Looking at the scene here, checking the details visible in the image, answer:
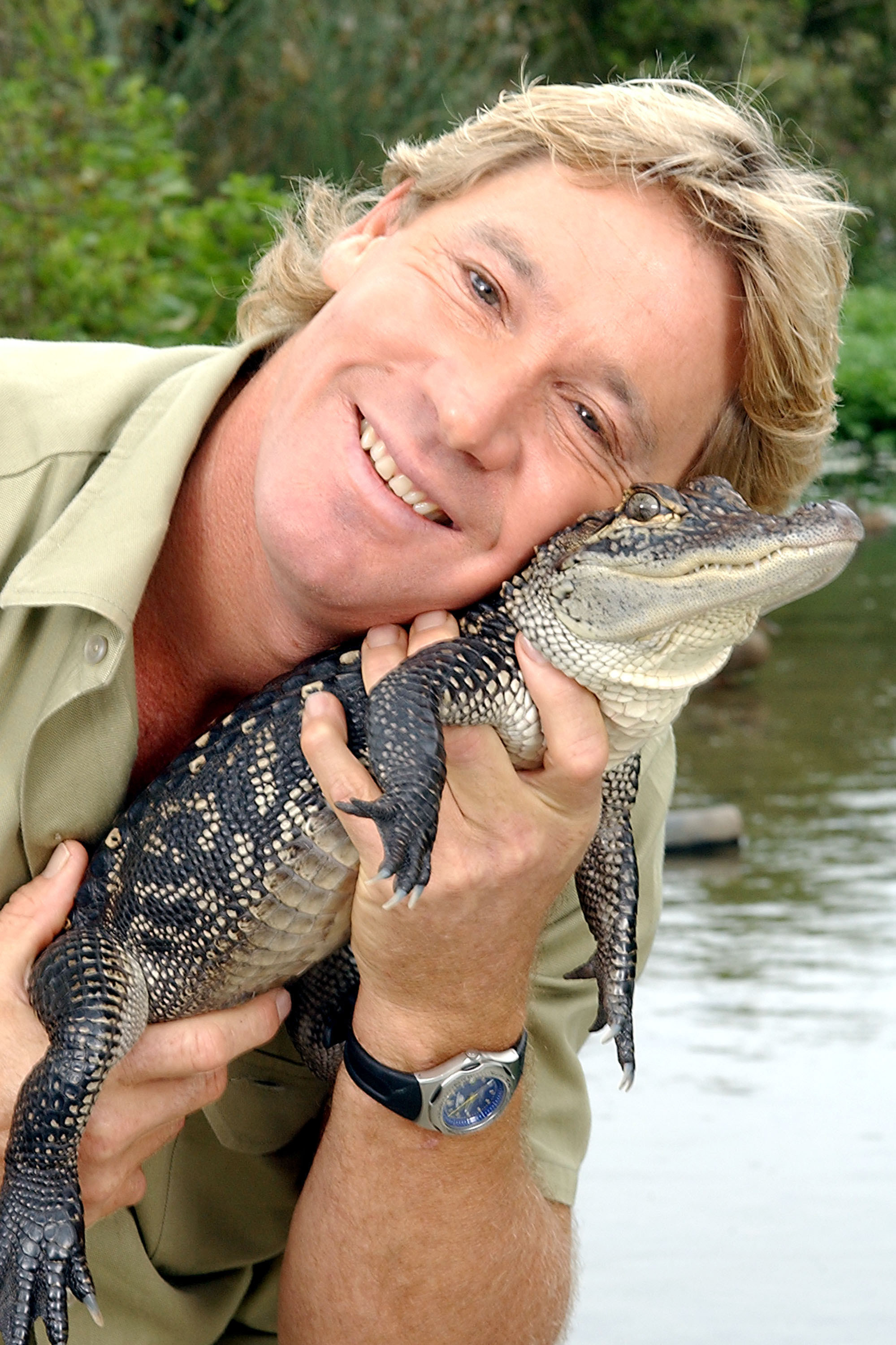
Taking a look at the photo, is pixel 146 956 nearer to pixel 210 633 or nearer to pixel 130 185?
pixel 210 633

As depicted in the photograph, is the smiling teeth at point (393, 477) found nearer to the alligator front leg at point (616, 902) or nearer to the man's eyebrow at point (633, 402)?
the man's eyebrow at point (633, 402)

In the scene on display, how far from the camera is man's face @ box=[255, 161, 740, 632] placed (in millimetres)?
2129

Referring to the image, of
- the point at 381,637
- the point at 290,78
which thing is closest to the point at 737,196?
the point at 381,637

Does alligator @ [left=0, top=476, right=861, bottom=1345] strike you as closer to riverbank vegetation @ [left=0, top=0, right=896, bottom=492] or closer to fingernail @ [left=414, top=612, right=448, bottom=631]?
Answer: fingernail @ [left=414, top=612, right=448, bottom=631]

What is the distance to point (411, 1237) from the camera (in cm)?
235

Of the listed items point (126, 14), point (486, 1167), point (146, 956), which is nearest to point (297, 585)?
point (146, 956)

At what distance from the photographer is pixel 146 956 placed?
2346 mm

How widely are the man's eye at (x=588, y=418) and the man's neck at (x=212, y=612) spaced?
49 cm

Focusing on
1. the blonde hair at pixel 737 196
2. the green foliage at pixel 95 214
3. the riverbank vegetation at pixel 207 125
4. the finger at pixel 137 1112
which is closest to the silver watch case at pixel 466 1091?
the finger at pixel 137 1112

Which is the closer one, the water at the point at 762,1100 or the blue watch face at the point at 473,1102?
the blue watch face at the point at 473,1102

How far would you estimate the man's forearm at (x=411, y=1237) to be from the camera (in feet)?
7.66

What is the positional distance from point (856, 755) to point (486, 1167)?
3.79 m

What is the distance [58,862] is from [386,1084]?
0.58 m

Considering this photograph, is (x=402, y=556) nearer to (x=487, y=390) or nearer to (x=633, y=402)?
(x=487, y=390)
